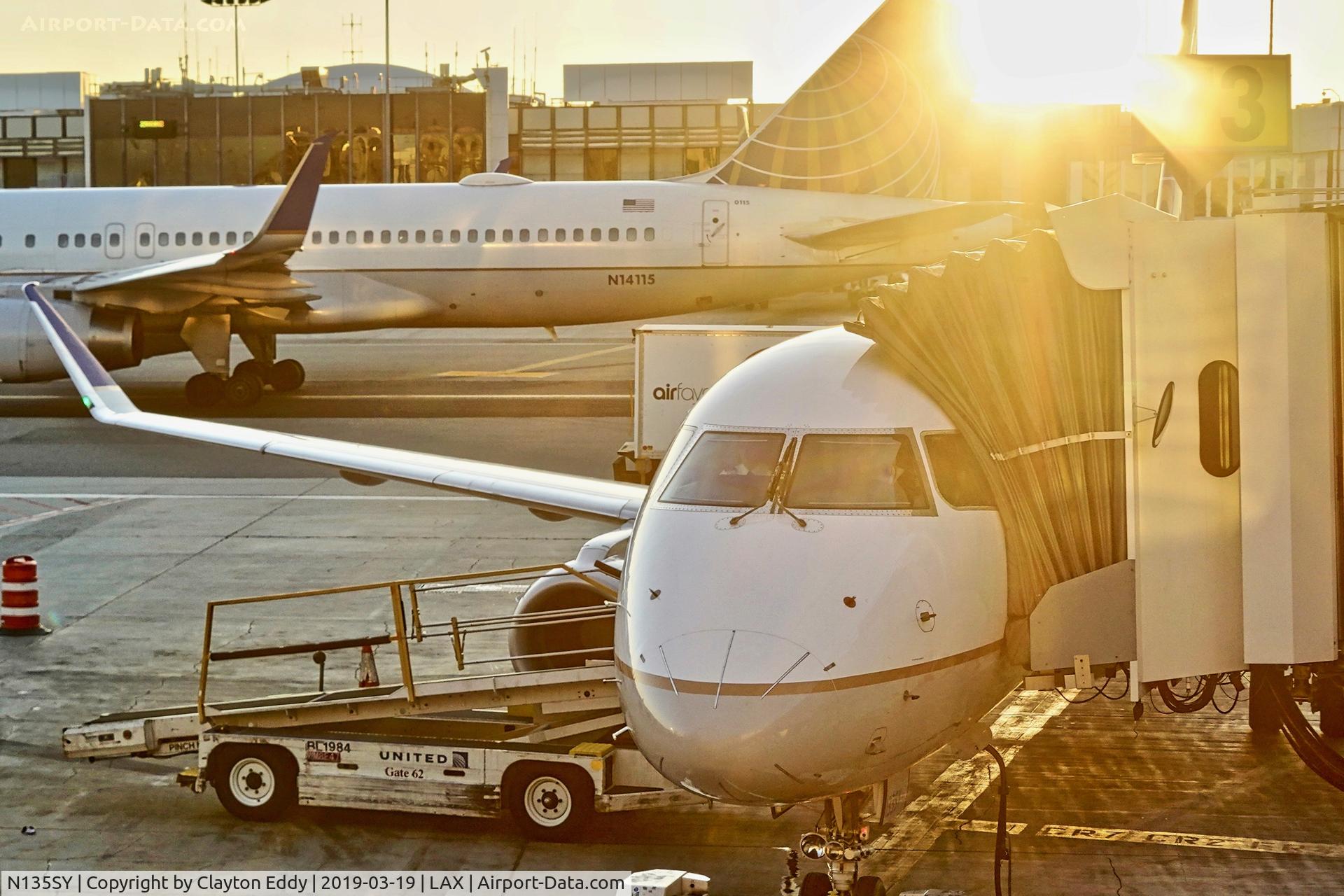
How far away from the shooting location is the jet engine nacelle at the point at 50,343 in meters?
31.7

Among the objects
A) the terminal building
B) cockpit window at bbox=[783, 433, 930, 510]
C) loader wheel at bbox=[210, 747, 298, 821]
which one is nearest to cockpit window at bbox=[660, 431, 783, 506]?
cockpit window at bbox=[783, 433, 930, 510]

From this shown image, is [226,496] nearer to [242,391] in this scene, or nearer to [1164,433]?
[242,391]

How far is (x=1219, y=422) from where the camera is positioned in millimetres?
9570

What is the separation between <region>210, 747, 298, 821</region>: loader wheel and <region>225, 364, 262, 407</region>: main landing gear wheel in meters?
24.5

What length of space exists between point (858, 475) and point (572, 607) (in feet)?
14.1

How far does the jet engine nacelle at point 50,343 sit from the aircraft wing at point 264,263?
2.72 ft

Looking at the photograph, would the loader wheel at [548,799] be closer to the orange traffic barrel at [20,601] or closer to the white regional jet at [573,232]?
the orange traffic barrel at [20,601]

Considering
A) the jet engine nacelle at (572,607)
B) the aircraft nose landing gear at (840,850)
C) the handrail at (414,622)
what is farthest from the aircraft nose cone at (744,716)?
the jet engine nacelle at (572,607)

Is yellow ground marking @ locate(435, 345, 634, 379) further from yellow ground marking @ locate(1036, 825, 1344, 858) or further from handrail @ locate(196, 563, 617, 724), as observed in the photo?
yellow ground marking @ locate(1036, 825, 1344, 858)

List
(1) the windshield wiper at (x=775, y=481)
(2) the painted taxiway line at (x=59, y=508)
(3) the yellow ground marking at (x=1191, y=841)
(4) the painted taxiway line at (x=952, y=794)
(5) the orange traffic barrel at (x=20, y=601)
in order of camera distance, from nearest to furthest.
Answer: (1) the windshield wiper at (x=775, y=481), (4) the painted taxiway line at (x=952, y=794), (3) the yellow ground marking at (x=1191, y=841), (5) the orange traffic barrel at (x=20, y=601), (2) the painted taxiway line at (x=59, y=508)

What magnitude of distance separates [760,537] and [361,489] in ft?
59.7

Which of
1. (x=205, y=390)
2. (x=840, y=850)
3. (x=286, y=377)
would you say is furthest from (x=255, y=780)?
(x=286, y=377)

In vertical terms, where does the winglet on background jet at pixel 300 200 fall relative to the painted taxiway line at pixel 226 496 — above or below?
above
